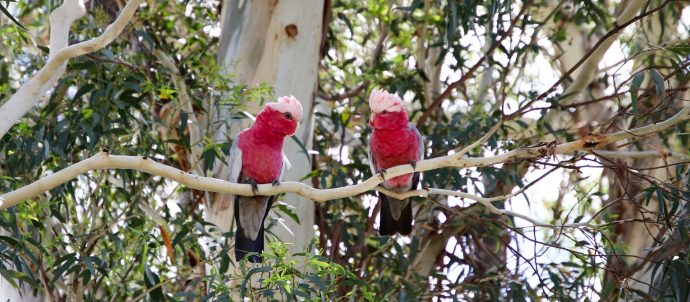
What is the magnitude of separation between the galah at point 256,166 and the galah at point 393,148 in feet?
0.98

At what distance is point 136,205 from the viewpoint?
3.95m

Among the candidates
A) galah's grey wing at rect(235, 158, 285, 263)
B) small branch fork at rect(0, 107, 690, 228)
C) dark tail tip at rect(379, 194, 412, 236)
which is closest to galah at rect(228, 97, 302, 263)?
galah's grey wing at rect(235, 158, 285, 263)

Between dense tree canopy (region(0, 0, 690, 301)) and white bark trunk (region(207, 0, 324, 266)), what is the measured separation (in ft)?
0.14

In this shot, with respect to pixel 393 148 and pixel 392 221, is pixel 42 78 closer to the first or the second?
pixel 393 148

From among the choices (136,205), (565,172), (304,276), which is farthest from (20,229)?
(565,172)

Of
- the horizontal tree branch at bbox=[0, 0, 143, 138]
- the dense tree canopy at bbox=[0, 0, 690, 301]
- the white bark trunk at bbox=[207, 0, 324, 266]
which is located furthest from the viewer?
the white bark trunk at bbox=[207, 0, 324, 266]

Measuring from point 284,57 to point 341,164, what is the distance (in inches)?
26.9

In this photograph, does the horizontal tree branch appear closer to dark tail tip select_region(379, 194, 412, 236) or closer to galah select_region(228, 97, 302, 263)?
galah select_region(228, 97, 302, 263)

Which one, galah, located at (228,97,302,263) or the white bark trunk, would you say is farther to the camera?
the white bark trunk

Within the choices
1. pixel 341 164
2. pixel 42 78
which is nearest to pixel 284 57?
pixel 341 164

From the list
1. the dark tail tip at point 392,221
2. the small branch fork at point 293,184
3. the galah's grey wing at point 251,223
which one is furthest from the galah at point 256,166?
the small branch fork at point 293,184

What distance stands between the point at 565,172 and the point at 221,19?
84.5 inches

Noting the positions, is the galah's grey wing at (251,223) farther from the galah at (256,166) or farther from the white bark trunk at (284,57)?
the white bark trunk at (284,57)

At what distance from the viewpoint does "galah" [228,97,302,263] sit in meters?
3.45
